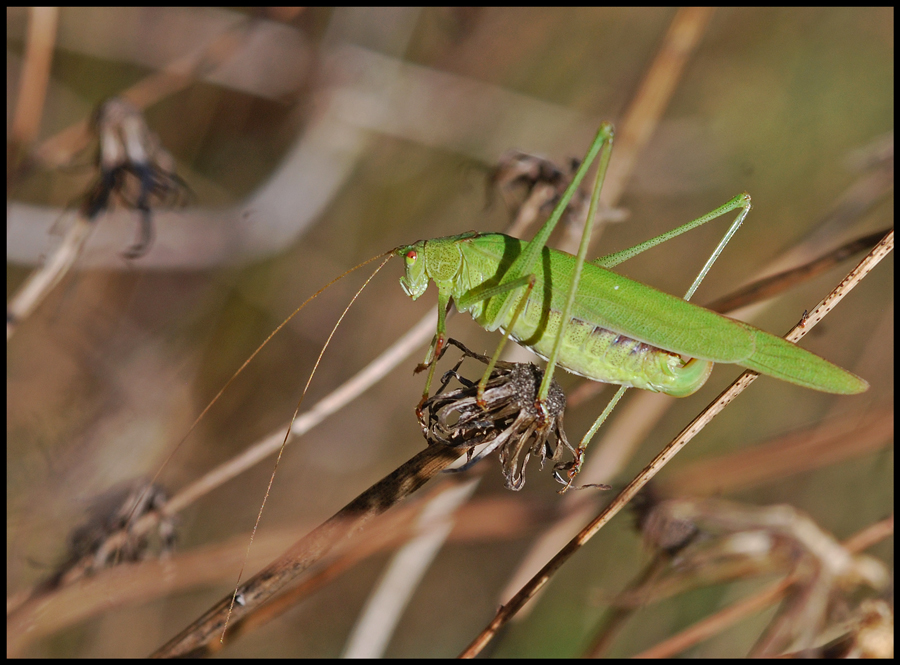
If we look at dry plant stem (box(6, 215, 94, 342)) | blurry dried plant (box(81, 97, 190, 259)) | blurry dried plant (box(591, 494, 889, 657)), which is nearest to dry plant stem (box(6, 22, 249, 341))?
dry plant stem (box(6, 215, 94, 342))

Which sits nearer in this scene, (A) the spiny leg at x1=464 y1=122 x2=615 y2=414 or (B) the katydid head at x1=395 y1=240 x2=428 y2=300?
(A) the spiny leg at x1=464 y1=122 x2=615 y2=414

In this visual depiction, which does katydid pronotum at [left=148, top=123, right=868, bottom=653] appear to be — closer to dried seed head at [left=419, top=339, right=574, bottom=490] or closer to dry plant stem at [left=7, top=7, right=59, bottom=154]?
dried seed head at [left=419, top=339, right=574, bottom=490]

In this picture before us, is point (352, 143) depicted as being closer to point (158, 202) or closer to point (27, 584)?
point (158, 202)

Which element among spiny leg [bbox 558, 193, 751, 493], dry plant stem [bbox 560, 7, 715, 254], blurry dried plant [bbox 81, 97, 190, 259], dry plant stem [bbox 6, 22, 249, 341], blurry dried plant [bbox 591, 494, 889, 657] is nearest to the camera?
spiny leg [bbox 558, 193, 751, 493]

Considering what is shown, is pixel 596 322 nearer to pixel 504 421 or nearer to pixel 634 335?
pixel 634 335

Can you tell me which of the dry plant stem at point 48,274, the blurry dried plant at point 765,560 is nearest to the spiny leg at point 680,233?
the blurry dried plant at point 765,560

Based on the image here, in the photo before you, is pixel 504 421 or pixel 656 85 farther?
pixel 656 85

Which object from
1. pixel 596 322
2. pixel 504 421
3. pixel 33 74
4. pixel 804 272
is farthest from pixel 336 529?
pixel 33 74
